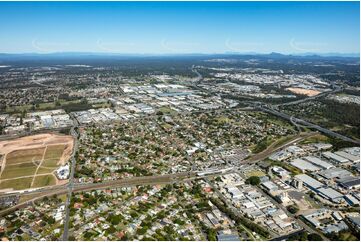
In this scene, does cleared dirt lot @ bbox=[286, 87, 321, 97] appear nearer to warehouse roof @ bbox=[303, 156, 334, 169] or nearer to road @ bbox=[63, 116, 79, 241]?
warehouse roof @ bbox=[303, 156, 334, 169]

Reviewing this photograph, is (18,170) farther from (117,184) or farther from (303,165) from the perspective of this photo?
(303,165)

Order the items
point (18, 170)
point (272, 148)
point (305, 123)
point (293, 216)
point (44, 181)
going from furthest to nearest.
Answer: point (305, 123) → point (272, 148) → point (18, 170) → point (44, 181) → point (293, 216)

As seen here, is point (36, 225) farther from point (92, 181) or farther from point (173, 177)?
point (173, 177)

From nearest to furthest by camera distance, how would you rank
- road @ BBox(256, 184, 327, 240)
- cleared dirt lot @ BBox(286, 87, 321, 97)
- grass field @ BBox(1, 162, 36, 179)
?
road @ BBox(256, 184, 327, 240) < grass field @ BBox(1, 162, 36, 179) < cleared dirt lot @ BBox(286, 87, 321, 97)

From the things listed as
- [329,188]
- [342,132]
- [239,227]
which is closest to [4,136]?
[239,227]

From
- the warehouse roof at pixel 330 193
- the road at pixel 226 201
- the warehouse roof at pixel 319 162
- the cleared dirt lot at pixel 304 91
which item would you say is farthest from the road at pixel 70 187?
the cleared dirt lot at pixel 304 91

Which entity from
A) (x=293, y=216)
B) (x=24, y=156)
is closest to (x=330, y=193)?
(x=293, y=216)

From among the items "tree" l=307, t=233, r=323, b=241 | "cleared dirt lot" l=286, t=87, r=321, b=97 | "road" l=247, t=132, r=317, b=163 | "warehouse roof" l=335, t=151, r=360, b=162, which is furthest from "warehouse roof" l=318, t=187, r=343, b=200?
"cleared dirt lot" l=286, t=87, r=321, b=97

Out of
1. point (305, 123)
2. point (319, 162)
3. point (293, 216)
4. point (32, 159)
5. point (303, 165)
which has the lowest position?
point (293, 216)

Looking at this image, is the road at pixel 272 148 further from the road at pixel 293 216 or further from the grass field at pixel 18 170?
the grass field at pixel 18 170
